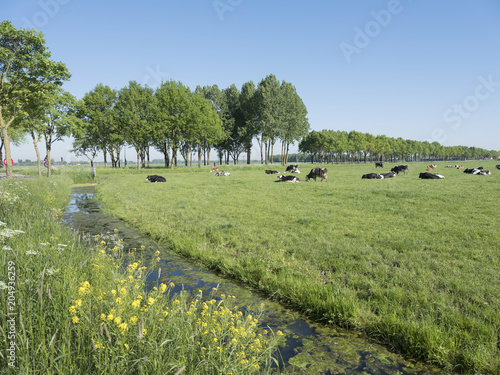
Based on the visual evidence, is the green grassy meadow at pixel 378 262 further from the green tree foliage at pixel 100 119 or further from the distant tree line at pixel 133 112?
the green tree foliage at pixel 100 119

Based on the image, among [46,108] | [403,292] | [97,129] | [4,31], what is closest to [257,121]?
[97,129]

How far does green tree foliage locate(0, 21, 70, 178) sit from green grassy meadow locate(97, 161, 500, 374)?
18964 mm

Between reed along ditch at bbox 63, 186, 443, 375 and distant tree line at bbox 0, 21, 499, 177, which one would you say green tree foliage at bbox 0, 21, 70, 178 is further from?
reed along ditch at bbox 63, 186, 443, 375

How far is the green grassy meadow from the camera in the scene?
443 cm

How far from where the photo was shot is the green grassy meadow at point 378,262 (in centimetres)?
443

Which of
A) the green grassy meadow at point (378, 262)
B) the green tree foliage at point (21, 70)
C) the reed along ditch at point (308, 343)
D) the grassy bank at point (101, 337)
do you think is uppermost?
the green tree foliage at point (21, 70)

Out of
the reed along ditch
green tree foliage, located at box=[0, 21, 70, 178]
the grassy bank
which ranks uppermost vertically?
green tree foliage, located at box=[0, 21, 70, 178]

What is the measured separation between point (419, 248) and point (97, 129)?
224ft

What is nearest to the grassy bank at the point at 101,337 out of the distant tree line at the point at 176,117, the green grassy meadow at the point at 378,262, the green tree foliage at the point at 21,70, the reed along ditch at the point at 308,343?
the reed along ditch at the point at 308,343

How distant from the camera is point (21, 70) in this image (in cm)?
2341

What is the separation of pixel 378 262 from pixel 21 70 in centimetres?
3168

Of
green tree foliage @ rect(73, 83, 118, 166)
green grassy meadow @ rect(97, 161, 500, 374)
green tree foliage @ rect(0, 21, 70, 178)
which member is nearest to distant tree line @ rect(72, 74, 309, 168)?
green tree foliage @ rect(73, 83, 118, 166)

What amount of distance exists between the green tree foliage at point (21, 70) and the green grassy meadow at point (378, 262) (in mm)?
18964

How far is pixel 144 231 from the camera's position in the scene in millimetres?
11625
